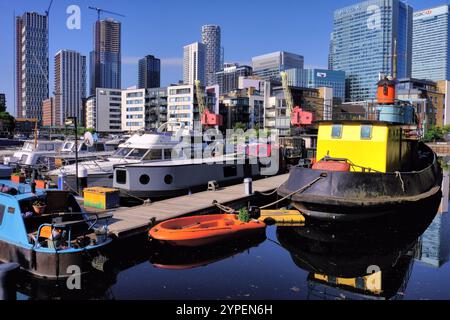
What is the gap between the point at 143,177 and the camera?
19.5 m

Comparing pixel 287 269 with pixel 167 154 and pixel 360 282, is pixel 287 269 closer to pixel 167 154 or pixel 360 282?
pixel 360 282

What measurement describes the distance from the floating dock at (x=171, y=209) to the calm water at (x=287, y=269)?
63 cm

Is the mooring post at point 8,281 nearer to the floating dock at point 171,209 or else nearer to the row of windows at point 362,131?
the floating dock at point 171,209

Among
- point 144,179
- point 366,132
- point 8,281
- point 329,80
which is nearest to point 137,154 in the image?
point 144,179

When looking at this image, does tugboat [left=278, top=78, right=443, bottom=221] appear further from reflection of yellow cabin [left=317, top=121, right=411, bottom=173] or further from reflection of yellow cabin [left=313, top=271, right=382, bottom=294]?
reflection of yellow cabin [left=313, top=271, right=382, bottom=294]

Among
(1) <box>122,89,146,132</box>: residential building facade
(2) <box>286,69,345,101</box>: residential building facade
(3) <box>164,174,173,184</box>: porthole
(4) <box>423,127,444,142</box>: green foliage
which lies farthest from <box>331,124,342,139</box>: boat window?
(2) <box>286,69,345,101</box>: residential building facade

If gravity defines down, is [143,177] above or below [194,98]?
below

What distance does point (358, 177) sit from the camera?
15.4m

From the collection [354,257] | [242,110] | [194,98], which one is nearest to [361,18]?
[242,110]

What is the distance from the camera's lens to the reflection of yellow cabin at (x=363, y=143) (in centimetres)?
1705

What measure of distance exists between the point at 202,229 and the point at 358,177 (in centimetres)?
642

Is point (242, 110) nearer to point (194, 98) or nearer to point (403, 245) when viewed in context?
point (194, 98)

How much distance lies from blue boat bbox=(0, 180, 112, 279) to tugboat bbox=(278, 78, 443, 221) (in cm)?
831
